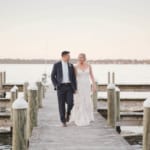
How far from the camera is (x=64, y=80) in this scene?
37.4 feet

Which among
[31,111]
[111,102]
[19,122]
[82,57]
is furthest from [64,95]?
[19,122]

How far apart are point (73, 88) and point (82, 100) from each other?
0.66 m

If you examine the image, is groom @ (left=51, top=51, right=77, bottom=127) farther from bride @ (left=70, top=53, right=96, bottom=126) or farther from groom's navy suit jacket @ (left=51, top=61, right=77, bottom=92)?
bride @ (left=70, top=53, right=96, bottom=126)

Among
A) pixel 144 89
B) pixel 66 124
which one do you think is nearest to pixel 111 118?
pixel 66 124

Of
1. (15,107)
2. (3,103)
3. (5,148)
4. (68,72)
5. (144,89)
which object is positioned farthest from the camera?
(144,89)

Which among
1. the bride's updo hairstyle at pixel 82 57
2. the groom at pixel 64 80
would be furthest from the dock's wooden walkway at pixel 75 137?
the bride's updo hairstyle at pixel 82 57

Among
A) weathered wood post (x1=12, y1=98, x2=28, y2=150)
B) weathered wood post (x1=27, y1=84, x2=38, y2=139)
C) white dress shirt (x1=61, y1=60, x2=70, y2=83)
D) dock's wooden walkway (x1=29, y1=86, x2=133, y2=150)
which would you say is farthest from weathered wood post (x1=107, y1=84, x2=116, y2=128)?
weathered wood post (x1=12, y1=98, x2=28, y2=150)

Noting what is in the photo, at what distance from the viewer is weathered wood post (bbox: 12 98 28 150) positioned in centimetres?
760

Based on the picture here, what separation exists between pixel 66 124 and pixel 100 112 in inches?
128

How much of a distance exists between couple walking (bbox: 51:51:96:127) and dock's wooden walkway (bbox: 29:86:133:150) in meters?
0.30

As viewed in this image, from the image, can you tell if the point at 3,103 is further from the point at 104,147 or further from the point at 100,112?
the point at 104,147

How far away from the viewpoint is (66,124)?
469 inches

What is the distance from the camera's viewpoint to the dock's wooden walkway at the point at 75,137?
912 cm

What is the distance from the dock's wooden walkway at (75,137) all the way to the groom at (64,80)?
64cm
